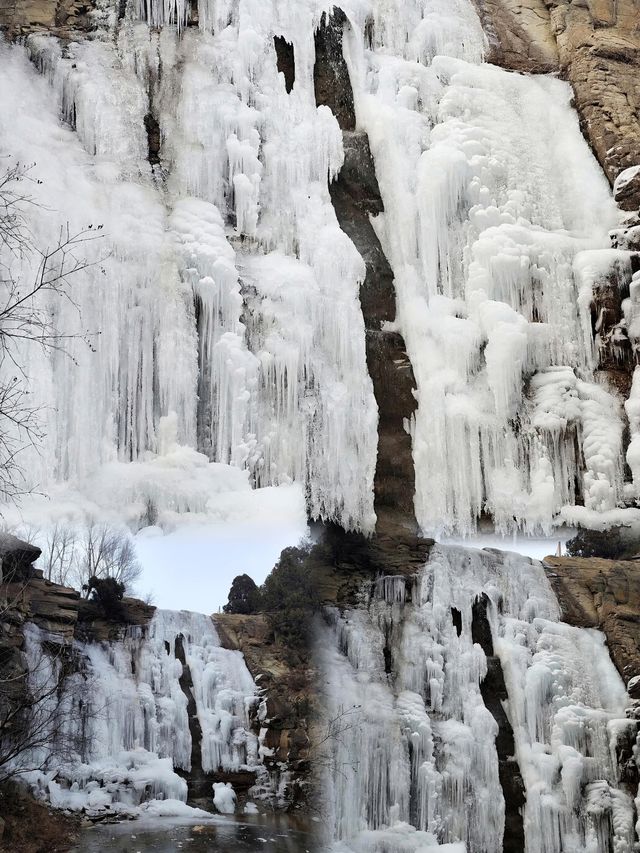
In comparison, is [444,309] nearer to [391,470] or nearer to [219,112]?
[391,470]

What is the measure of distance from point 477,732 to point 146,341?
19.9ft

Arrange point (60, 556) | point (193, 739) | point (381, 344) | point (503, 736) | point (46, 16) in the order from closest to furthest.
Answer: point (503, 736) < point (46, 16) < point (381, 344) < point (193, 739) < point (60, 556)

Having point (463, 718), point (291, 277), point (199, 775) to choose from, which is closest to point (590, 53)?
point (291, 277)

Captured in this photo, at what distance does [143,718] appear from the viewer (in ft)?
45.5

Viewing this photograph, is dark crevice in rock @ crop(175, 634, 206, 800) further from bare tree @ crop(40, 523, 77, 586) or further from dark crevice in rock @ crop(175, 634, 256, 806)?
bare tree @ crop(40, 523, 77, 586)

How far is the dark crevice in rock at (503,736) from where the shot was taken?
11.6m

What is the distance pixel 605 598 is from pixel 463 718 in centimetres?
259

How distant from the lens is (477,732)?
12.2 meters

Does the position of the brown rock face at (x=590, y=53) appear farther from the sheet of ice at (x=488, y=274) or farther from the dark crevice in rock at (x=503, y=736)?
the dark crevice in rock at (x=503, y=736)

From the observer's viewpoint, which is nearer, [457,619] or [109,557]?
[457,619]

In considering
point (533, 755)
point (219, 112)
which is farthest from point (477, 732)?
point (219, 112)

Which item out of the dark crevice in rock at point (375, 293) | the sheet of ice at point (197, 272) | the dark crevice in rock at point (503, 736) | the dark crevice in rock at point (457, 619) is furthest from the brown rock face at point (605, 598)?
the sheet of ice at point (197, 272)

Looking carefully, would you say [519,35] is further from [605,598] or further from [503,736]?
[503,736]

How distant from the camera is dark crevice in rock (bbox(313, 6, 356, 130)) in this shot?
13.7 metres
